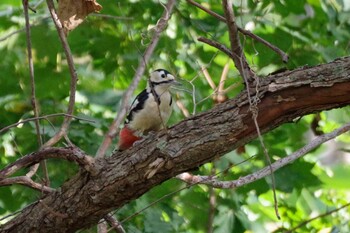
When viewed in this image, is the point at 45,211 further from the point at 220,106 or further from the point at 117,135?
the point at 117,135

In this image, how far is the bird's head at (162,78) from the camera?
5258 millimetres

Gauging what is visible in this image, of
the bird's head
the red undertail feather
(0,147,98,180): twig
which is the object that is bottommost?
(0,147,98,180): twig

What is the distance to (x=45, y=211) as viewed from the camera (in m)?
3.77

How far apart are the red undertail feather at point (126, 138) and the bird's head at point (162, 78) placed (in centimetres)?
36

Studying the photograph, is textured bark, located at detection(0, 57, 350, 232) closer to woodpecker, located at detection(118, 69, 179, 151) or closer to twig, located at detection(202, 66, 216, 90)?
woodpecker, located at detection(118, 69, 179, 151)

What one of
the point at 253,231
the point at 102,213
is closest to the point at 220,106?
the point at 102,213

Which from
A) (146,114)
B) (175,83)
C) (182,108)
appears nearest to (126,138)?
(146,114)

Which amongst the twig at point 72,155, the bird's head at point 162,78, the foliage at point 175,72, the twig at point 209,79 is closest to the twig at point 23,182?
the twig at point 72,155

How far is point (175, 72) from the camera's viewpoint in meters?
5.14

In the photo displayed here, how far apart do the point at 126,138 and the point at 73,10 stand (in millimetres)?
1233

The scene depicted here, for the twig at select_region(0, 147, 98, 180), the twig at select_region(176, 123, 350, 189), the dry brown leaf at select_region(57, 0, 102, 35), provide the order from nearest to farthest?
the twig at select_region(0, 147, 98, 180) → the twig at select_region(176, 123, 350, 189) → the dry brown leaf at select_region(57, 0, 102, 35)

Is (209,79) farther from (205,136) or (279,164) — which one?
(205,136)

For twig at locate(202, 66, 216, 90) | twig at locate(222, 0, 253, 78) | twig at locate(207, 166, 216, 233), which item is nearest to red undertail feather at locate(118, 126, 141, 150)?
twig at locate(207, 166, 216, 233)

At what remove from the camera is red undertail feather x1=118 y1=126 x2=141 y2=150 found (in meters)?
5.05
